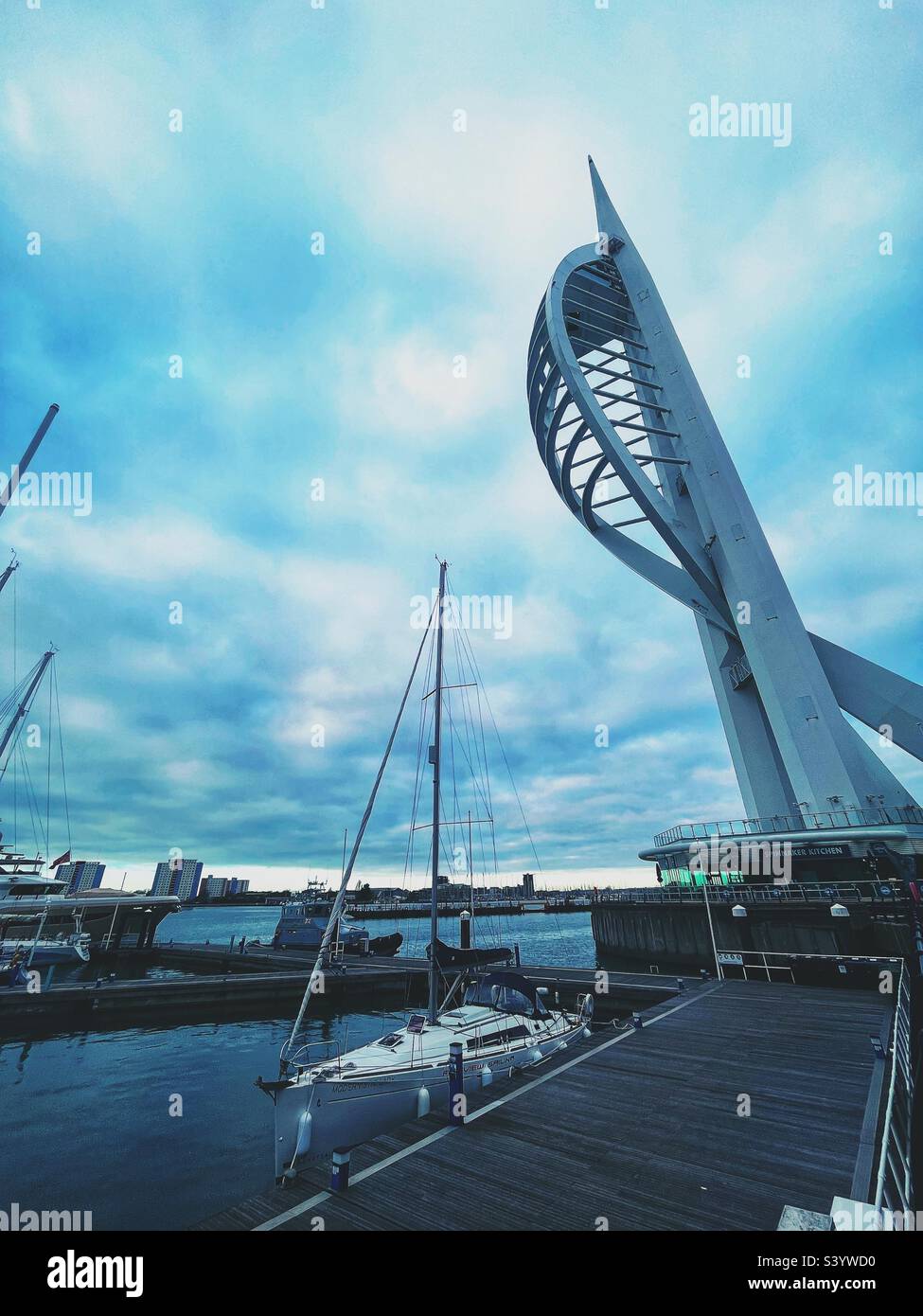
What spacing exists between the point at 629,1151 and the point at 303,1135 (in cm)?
612

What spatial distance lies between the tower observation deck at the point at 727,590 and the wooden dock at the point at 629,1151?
1838 centimetres

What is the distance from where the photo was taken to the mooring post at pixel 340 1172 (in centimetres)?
588

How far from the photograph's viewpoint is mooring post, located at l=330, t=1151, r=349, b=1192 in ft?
19.3

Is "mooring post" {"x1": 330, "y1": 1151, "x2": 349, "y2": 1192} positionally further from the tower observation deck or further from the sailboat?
the tower observation deck

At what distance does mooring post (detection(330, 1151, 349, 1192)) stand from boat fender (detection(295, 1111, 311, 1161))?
14.9ft

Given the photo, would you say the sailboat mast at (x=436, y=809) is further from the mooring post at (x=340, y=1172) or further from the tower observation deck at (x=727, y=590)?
the tower observation deck at (x=727, y=590)

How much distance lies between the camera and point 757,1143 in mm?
6902

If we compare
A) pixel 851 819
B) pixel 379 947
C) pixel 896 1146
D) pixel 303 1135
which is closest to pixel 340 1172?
pixel 303 1135

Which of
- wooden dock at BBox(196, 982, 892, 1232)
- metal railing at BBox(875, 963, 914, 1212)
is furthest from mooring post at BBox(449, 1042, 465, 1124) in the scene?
metal railing at BBox(875, 963, 914, 1212)

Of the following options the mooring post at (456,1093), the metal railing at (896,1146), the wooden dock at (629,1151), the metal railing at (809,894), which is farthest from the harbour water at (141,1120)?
the metal railing at (809,894)
